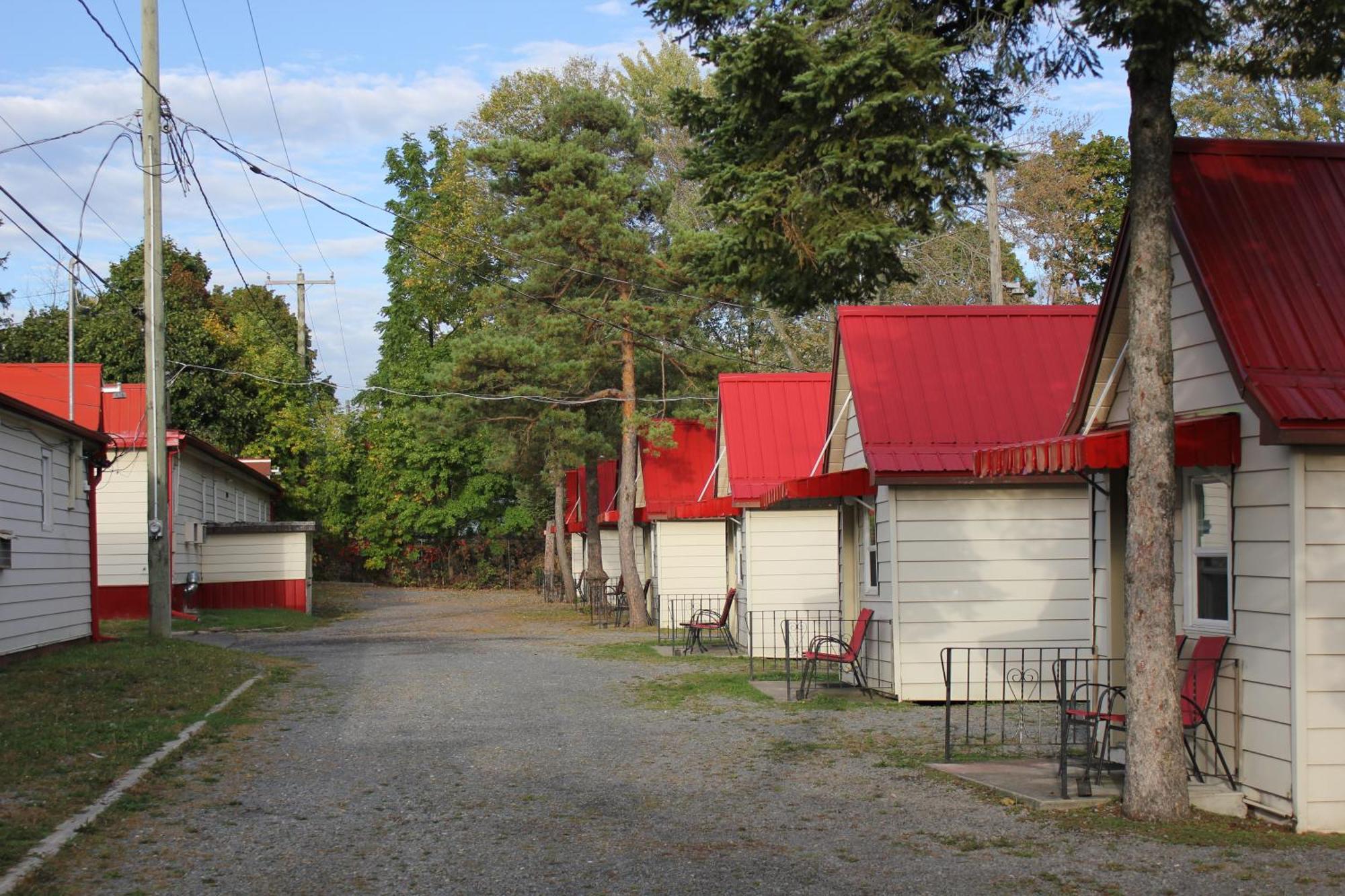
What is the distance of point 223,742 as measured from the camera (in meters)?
12.0

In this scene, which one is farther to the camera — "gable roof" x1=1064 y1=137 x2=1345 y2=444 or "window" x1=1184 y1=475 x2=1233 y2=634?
"window" x1=1184 y1=475 x2=1233 y2=634

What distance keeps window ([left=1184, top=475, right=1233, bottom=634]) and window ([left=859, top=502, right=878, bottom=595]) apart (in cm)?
673

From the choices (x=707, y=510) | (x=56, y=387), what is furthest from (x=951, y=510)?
(x=56, y=387)

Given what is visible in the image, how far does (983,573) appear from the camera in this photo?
A: 1545 centimetres

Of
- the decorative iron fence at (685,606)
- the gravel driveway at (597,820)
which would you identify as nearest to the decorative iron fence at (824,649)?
the gravel driveway at (597,820)

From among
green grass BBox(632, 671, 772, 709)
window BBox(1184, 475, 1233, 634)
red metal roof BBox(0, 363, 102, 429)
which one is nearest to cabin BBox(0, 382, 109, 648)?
red metal roof BBox(0, 363, 102, 429)

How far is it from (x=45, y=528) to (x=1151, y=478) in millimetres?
14863

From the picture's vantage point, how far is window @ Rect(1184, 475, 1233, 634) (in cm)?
932

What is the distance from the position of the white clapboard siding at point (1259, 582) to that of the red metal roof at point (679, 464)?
73.5 ft

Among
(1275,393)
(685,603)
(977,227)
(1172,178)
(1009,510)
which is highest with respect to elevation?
(977,227)

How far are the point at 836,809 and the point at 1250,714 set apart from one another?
2.82m

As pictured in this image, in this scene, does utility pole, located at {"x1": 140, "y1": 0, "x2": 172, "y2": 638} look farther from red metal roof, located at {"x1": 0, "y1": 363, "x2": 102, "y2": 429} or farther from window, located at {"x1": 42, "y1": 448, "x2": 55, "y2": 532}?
red metal roof, located at {"x1": 0, "y1": 363, "x2": 102, "y2": 429}

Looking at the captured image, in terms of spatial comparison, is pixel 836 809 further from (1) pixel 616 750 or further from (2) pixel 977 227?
(2) pixel 977 227

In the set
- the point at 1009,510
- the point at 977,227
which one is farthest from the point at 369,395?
the point at 1009,510
